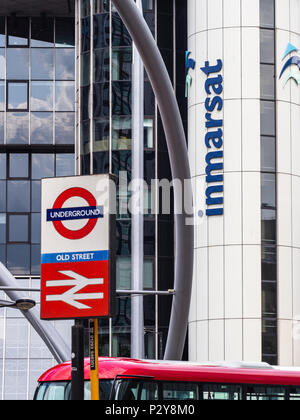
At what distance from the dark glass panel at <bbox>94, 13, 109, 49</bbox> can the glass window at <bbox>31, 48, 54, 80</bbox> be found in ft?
25.1

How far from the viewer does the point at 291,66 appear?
5166 cm

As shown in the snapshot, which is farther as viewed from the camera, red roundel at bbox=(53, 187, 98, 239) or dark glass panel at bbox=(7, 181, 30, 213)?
dark glass panel at bbox=(7, 181, 30, 213)

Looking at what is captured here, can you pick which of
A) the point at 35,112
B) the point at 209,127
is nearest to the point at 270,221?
the point at 209,127

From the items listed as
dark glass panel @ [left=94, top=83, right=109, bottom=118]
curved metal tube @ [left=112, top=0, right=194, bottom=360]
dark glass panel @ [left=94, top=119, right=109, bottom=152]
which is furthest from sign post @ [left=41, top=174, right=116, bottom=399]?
dark glass panel @ [left=94, top=83, right=109, bottom=118]

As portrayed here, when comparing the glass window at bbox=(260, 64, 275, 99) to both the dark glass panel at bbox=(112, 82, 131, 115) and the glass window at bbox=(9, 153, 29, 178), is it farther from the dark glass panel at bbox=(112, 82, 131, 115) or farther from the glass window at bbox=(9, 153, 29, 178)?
the glass window at bbox=(9, 153, 29, 178)

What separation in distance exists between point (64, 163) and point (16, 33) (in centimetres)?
741

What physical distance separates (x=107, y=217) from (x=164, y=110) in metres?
7.48

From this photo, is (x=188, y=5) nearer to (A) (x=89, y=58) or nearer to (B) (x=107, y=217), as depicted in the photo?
(A) (x=89, y=58)

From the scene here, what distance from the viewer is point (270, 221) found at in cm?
5044

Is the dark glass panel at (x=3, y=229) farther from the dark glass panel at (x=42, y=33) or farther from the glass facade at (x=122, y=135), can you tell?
the dark glass panel at (x=42, y=33)

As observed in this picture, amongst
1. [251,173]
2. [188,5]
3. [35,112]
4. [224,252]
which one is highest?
[188,5]

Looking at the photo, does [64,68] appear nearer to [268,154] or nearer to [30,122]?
[30,122]

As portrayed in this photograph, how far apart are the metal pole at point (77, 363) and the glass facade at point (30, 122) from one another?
4611 centimetres

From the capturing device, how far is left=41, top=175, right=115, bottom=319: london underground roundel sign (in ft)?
40.4
